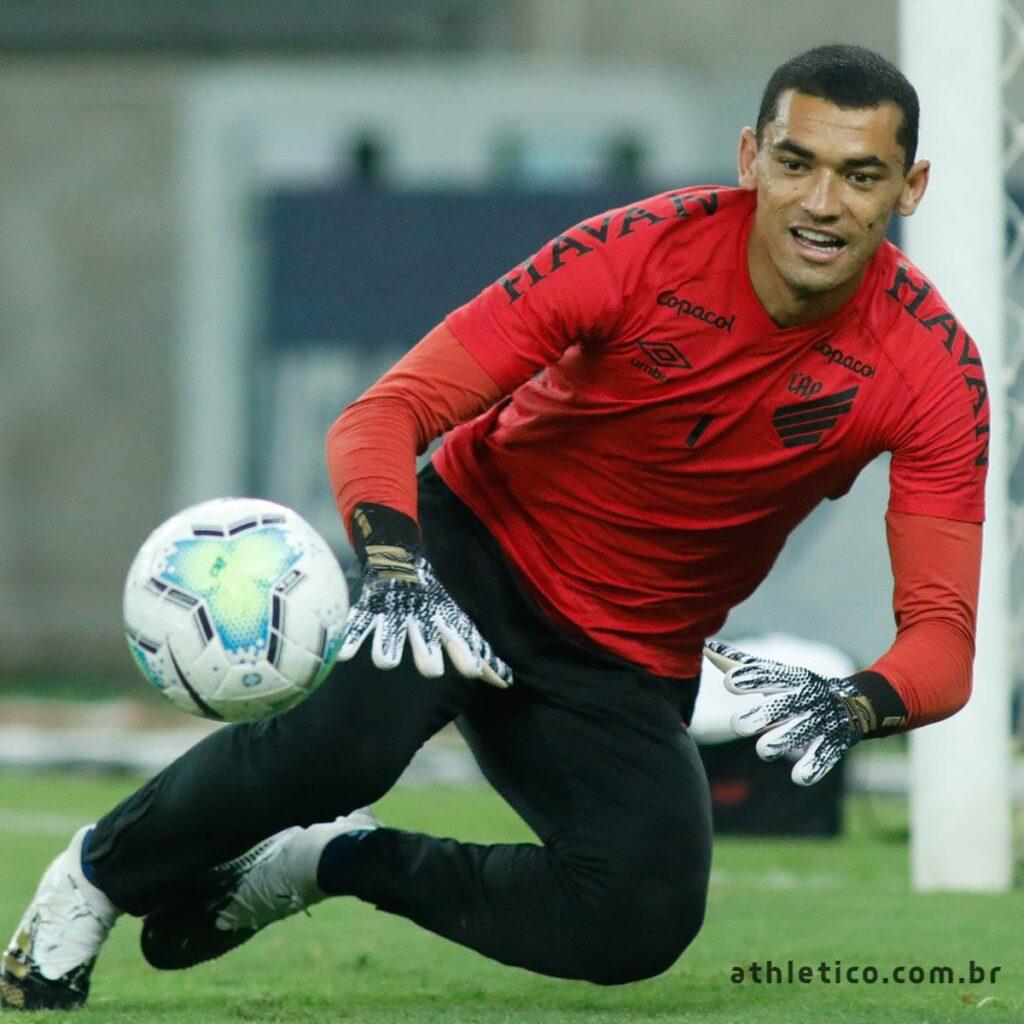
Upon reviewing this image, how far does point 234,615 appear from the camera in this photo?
377cm

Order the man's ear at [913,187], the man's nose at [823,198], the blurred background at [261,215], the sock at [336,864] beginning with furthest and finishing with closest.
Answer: the blurred background at [261,215]
the sock at [336,864]
the man's ear at [913,187]
the man's nose at [823,198]

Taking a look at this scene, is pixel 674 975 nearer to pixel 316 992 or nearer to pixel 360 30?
pixel 316 992

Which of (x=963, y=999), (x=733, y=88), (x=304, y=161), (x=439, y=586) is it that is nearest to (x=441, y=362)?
(x=439, y=586)

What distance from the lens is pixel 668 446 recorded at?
4.19m

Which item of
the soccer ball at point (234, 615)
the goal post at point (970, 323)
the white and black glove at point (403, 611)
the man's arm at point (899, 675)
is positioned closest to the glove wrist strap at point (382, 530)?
the white and black glove at point (403, 611)

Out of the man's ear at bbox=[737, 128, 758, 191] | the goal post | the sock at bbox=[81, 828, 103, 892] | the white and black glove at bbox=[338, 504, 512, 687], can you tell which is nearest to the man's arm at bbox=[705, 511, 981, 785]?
the white and black glove at bbox=[338, 504, 512, 687]

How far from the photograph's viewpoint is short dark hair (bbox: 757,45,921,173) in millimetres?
3990

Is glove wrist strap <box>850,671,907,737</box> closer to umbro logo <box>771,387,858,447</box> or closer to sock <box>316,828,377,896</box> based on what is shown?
umbro logo <box>771,387,858,447</box>

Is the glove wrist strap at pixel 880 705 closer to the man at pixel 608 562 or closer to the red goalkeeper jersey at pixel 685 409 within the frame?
the man at pixel 608 562

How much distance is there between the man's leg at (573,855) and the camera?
4.13m

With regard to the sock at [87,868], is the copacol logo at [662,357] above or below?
above

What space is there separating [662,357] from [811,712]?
2.53 ft

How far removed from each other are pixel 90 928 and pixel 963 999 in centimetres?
172

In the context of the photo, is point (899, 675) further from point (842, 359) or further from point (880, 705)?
point (842, 359)
